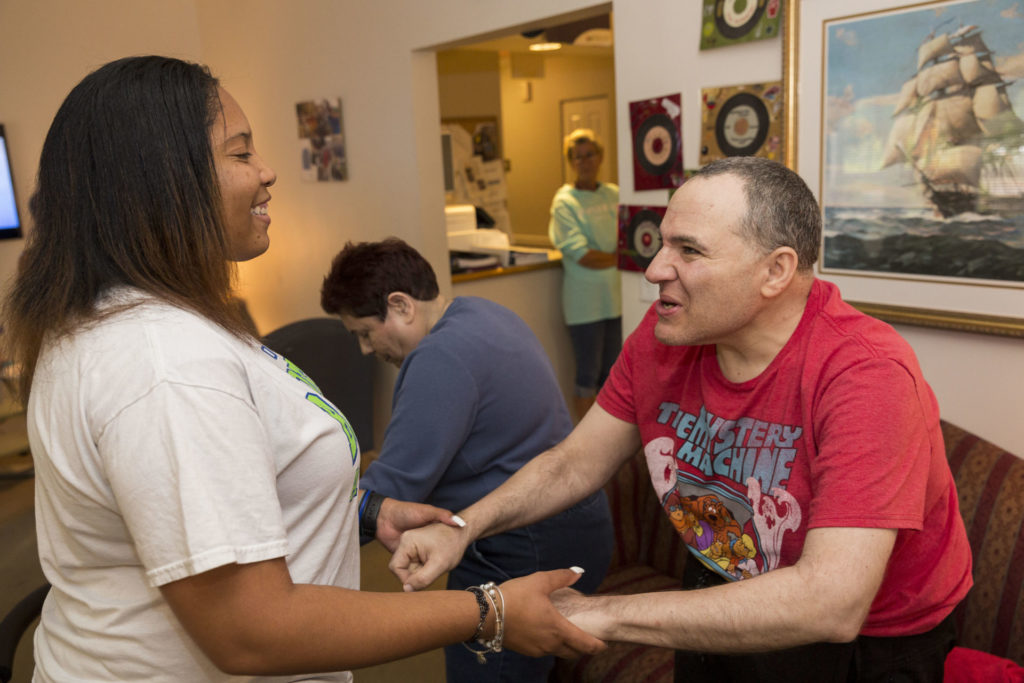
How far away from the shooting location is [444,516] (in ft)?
5.28

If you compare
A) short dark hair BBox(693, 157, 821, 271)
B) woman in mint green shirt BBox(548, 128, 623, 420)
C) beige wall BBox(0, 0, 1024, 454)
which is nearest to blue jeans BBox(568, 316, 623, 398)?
woman in mint green shirt BBox(548, 128, 623, 420)

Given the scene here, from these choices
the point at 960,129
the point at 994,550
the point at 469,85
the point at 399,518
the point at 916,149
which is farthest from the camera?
the point at 469,85

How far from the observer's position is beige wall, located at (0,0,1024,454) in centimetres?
245

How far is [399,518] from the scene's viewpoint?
5.48ft

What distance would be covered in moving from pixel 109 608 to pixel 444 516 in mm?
730

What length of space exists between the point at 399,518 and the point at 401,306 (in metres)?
0.63

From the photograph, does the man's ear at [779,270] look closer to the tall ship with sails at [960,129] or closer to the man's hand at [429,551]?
the man's hand at [429,551]

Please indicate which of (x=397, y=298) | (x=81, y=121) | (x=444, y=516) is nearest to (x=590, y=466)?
(x=444, y=516)

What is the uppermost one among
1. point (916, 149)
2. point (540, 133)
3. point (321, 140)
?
point (540, 133)

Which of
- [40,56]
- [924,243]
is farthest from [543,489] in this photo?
[40,56]

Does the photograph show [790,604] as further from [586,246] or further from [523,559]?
[586,246]

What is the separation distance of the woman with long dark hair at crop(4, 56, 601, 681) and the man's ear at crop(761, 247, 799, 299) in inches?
28.1

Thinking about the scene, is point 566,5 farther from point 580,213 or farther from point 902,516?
point 902,516

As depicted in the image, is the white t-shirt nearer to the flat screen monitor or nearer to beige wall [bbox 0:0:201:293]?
beige wall [bbox 0:0:201:293]
